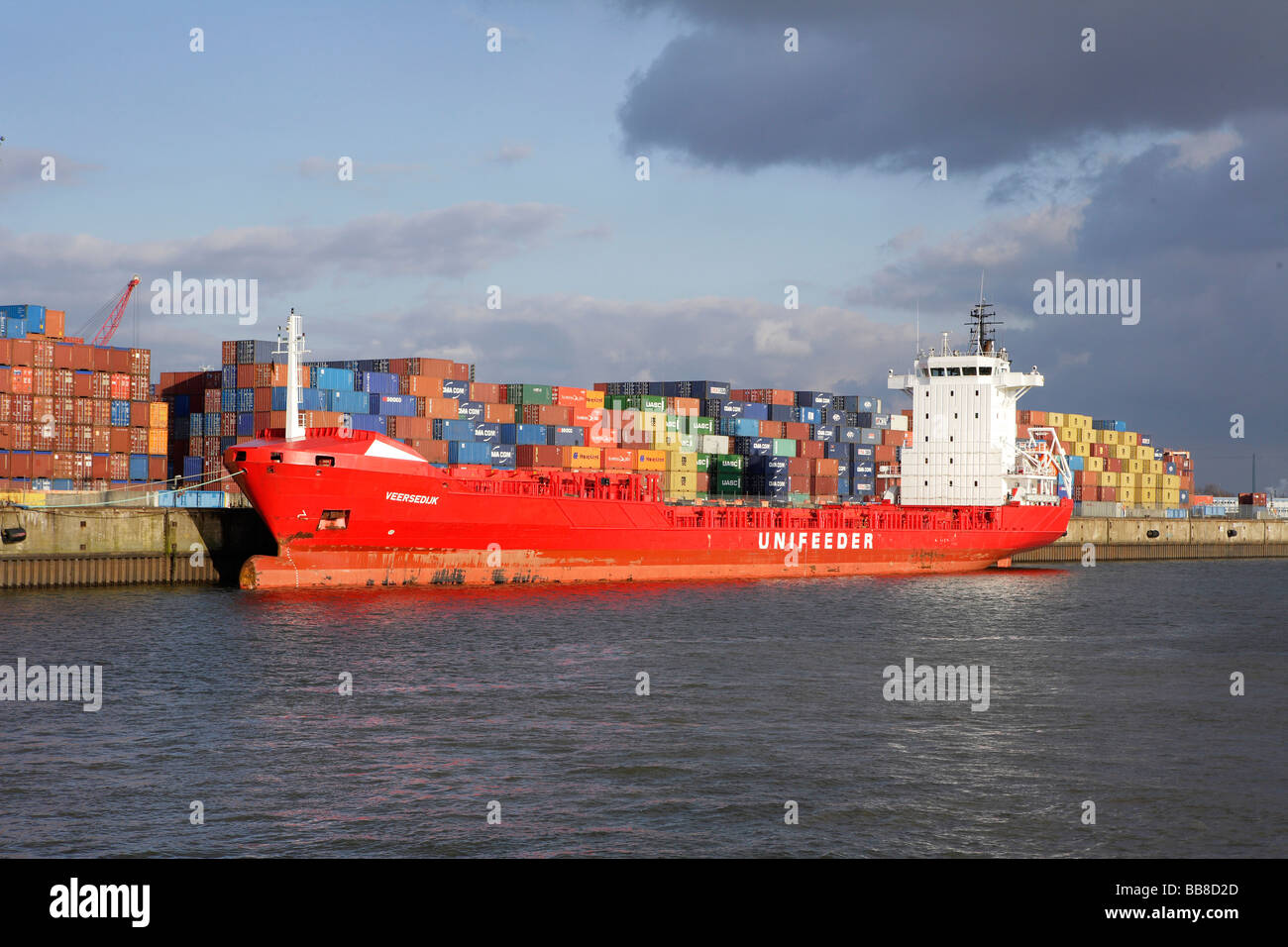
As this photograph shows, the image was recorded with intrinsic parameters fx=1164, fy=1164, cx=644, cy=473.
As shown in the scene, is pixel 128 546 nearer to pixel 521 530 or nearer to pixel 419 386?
pixel 521 530

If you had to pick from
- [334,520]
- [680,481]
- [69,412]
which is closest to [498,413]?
[680,481]

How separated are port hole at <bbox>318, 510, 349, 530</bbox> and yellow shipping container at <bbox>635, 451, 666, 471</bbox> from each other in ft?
122

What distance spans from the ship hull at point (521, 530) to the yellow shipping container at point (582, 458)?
68.5ft

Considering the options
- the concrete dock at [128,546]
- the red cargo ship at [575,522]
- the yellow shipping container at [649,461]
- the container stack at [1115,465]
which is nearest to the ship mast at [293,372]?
the red cargo ship at [575,522]

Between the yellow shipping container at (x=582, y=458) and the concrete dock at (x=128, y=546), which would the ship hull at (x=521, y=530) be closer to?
the concrete dock at (x=128, y=546)

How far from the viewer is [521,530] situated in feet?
143

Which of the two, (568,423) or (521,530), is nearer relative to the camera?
(521,530)

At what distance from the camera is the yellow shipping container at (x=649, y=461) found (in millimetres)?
75938

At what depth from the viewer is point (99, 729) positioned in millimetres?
20609

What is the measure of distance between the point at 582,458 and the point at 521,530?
98.5 ft

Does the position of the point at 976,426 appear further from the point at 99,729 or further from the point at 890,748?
the point at 99,729

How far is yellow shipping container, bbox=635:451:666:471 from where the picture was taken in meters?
75.9
